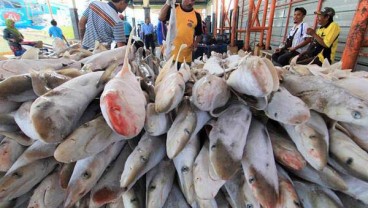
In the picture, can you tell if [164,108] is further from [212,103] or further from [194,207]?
[194,207]

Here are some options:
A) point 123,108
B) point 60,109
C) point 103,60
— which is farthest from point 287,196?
point 103,60

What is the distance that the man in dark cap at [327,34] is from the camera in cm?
297

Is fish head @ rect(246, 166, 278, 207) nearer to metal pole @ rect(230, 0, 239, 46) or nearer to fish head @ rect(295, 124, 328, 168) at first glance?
fish head @ rect(295, 124, 328, 168)

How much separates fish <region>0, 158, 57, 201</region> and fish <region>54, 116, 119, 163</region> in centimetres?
19

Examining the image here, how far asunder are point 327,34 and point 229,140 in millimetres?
3100

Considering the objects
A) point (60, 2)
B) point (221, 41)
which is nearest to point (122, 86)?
point (221, 41)

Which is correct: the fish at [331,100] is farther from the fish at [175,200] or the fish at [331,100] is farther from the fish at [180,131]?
the fish at [175,200]

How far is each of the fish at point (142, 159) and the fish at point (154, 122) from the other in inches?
1.7

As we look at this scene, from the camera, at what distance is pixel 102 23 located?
234cm

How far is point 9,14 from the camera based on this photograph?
28.0ft

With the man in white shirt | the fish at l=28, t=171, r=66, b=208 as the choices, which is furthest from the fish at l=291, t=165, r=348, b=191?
the man in white shirt

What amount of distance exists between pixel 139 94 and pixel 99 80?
0.53 feet

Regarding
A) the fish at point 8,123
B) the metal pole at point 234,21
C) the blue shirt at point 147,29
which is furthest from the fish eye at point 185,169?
the blue shirt at point 147,29

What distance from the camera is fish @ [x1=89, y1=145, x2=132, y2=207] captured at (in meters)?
0.63
